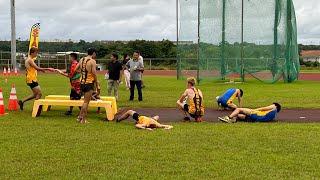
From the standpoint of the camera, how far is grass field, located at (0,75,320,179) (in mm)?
7422

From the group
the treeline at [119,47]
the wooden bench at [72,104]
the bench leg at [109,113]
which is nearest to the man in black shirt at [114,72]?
the wooden bench at [72,104]

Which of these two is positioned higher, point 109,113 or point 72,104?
point 72,104

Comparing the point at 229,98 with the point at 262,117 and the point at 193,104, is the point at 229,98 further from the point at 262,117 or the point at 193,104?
the point at 193,104

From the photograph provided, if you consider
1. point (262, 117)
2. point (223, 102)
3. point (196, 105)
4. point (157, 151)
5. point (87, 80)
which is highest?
point (87, 80)

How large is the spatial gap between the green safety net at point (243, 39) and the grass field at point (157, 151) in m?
18.1

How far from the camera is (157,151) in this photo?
8938mm

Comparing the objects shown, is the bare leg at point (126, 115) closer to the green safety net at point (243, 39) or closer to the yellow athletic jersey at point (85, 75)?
the yellow athletic jersey at point (85, 75)

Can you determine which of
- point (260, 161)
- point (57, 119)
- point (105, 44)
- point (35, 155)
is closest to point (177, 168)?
point (260, 161)

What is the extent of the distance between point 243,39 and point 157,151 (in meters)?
22.8

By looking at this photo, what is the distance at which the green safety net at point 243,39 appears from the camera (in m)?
30.3

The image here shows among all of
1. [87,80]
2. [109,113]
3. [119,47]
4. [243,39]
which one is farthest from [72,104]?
[119,47]

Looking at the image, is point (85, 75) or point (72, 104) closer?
point (85, 75)

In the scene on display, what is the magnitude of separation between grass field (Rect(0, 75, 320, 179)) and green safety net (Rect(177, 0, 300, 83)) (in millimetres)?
18062

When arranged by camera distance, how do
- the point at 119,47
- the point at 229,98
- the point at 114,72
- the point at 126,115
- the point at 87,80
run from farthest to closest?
the point at 119,47 → the point at 114,72 → the point at 229,98 → the point at 87,80 → the point at 126,115
